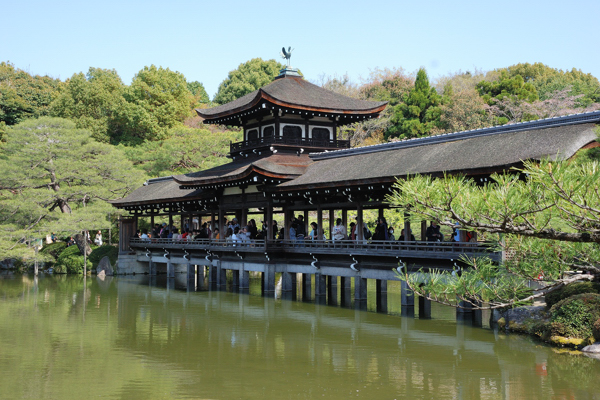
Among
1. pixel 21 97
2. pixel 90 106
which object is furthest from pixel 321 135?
pixel 21 97

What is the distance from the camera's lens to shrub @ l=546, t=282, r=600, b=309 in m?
13.8

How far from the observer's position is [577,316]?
1303cm

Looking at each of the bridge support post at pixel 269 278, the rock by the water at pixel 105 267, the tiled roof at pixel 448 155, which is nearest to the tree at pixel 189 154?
the rock by the water at pixel 105 267

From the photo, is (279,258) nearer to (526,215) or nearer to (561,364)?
(561,364)

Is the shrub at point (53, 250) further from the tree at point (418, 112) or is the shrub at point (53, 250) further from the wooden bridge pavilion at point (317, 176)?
the tree at point (418, 112)

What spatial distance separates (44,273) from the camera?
3369cm

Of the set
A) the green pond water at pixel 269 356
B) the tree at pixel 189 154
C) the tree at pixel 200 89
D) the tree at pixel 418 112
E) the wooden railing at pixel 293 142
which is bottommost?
the green pond water at pixel 269 356

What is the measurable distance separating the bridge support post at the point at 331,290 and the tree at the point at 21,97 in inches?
1408

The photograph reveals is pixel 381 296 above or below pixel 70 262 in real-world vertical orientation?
below

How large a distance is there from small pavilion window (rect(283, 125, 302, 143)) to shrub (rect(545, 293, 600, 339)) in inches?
547

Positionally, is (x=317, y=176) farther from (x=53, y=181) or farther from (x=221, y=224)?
(x=53, y=181)

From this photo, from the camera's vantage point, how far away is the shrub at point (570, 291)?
13781 mm

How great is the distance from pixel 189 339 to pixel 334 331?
3697 mm

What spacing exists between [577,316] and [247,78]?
153 ft
